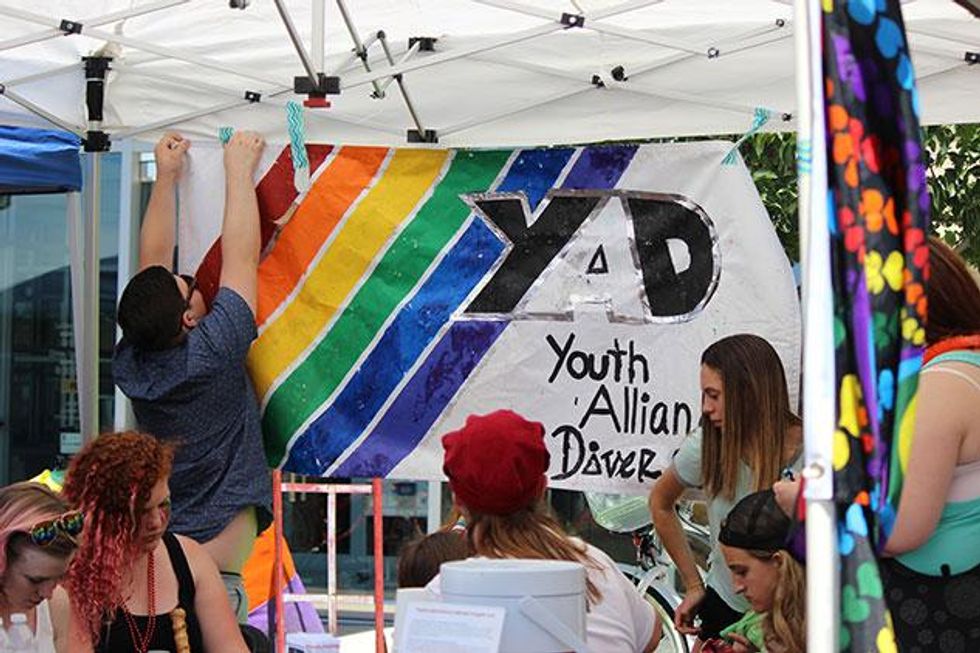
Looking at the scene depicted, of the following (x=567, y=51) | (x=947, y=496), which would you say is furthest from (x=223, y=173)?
(x=947, y=496)

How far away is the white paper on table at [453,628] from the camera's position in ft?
6.63

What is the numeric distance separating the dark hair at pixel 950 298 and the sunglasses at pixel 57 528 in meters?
1.66

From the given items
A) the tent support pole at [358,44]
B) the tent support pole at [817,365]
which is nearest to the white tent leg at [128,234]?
the tent support pole at [358,44]

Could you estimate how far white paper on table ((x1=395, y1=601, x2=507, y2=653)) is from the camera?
79.6 inches

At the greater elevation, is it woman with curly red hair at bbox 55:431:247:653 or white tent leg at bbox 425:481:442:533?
woman with curly red hair at bbox 55:431:247:653

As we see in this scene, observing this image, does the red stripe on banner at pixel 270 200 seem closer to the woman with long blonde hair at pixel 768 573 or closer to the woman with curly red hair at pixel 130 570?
the woman with curly red hair at pixel 130 570

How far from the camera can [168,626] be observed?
3529 millimetres

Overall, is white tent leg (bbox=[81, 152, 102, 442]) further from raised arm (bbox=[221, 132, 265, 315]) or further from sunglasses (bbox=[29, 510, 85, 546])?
sunglasses (bbox=[29, 510, 85, 546])

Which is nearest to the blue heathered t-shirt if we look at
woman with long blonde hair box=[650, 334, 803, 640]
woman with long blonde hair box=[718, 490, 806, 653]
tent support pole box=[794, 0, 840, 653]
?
woman with long blonde hair box=[650, 334, 803, 640]

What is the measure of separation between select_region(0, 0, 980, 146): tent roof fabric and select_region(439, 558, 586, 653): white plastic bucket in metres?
2.29

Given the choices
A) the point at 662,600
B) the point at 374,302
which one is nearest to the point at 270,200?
the point at 374,302

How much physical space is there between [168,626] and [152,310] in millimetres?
1082

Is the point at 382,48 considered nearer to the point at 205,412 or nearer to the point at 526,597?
the point at 205,412

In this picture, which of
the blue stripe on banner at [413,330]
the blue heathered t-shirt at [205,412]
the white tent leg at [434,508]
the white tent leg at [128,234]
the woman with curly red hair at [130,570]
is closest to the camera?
the woman with curly red hair at [130,570]
